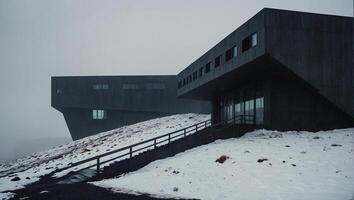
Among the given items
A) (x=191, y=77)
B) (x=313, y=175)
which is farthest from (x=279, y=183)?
(x=191, y=77)

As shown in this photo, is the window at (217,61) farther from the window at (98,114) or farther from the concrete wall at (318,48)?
the window at (98,114)

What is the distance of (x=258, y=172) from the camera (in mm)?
15234

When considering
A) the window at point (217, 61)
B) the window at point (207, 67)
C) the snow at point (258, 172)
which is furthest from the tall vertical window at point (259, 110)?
the window at point (207, 67)

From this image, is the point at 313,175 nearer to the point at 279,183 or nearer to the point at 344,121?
the point at 279,183

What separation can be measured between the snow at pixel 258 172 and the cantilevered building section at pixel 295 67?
8.85ft

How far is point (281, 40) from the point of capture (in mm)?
22594

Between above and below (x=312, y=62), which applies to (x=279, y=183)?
below

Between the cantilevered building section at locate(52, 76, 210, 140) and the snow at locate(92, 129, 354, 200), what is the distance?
30.2m

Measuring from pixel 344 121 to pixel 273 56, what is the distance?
8.06 metres

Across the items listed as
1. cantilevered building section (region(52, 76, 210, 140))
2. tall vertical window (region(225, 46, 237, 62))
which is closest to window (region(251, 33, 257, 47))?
tall vertical window (region(225, 46, 237, 62))

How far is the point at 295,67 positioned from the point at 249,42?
348cm

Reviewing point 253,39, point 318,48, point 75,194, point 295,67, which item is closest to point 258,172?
point 75,194

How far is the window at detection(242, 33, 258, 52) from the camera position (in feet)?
76.6

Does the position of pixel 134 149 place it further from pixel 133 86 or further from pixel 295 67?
pixel 133 86
